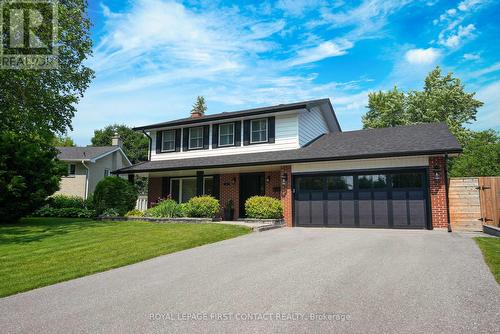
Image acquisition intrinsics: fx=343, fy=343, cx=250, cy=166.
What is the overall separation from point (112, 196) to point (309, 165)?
387 inches

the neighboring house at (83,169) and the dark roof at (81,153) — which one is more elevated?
the dark roof at (81,153)

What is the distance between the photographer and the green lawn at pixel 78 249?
20.5 feet

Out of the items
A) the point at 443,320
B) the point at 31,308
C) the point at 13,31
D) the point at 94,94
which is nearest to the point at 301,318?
the point at 443,320

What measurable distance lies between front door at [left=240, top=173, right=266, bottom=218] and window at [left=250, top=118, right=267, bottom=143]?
1.80m

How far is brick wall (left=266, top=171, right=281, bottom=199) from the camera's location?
17047 millimetres

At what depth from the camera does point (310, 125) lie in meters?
18.3

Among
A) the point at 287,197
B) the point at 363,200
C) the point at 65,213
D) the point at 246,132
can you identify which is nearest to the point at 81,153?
the point at 65,213

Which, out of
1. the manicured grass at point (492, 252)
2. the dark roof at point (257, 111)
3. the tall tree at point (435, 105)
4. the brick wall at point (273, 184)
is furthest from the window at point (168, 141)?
the tall tree at point (435, 105)

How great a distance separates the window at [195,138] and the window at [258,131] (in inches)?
128

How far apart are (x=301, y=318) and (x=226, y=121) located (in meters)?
15.3

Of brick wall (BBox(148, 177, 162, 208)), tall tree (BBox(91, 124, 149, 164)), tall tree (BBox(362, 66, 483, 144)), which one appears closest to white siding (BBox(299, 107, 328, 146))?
brick wall (BBox(148, 177, 162, 208))

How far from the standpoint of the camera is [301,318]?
3869 millimetres

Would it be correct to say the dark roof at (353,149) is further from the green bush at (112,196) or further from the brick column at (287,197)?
the green bush at (112,196)

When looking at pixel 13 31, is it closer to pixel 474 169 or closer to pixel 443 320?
pixel 443 320
